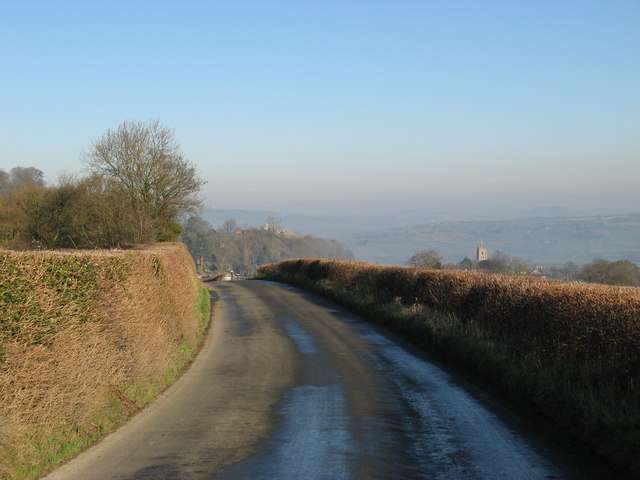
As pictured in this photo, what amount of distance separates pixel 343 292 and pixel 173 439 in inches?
852

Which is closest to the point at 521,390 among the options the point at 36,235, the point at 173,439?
the point at 173,439

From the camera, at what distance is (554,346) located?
36.2 ft

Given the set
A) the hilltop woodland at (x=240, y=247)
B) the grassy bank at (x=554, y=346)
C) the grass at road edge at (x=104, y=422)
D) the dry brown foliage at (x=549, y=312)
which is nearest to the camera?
the grass at road edge at (x=104, y=422)

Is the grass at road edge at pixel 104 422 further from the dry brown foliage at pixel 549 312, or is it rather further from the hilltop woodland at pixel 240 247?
the hilltop woodland at pixel 240 247

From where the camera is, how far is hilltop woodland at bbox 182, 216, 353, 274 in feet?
470

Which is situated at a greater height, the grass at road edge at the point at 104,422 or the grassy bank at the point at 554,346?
the grassy bank at the point at 554,346

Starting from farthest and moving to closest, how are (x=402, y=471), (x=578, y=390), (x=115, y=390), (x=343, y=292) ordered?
1. (x=343, y=292)
2. (x=115, y=390)
3. (x=578, y=390)
4. (x=402, y=471)

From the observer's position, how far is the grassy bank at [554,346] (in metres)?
7.91

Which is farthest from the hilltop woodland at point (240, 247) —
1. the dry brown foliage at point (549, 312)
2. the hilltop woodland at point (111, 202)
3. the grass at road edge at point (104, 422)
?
the grass at road edge at point (104, 422)

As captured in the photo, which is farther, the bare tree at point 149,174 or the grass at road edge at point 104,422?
the bare tree at point 149,174

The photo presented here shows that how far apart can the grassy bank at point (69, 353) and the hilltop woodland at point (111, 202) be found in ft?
89.9

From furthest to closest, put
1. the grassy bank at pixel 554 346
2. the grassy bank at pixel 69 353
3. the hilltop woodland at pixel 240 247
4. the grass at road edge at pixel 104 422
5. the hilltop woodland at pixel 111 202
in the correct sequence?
the hilltop woodland at pixel 240 247 → the hilltop woodland at pixel 111 202 → the grassy bank at pixel 554 346 → the grass at road edge at pixel 104 422 → the grassy bank at pixel 69 353

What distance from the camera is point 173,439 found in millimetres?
8102

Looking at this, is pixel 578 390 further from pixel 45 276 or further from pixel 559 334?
pixel 45 276
